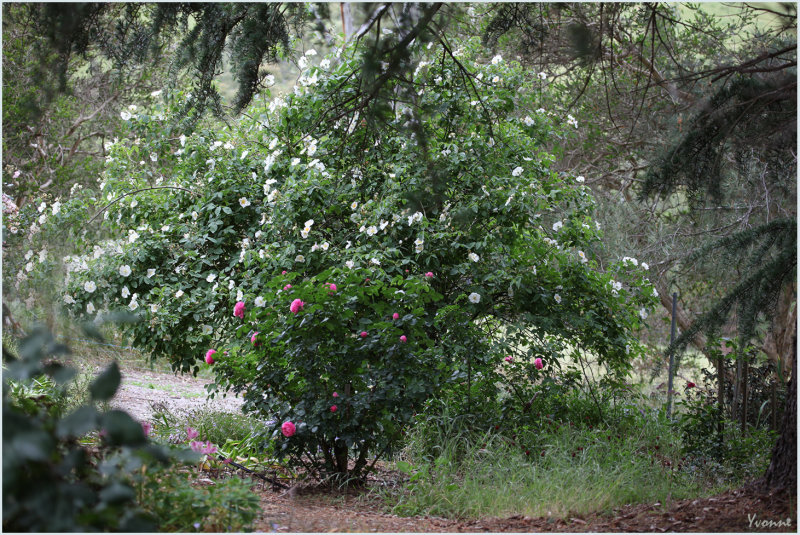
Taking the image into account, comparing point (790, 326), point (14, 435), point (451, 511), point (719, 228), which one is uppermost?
point (719, 228)

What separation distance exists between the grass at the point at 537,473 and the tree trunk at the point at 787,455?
445 mm

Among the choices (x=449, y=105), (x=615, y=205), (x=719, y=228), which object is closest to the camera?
(x=449, y=105)

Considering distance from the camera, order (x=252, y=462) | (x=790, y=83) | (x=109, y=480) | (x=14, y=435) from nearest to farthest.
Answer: (x=14, y=435) < (x=109, y=480) < (x=790, y=83) < (x=252, y=462)

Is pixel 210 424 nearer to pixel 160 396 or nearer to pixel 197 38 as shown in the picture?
pixel 160 396

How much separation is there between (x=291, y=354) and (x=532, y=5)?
6.17 ft

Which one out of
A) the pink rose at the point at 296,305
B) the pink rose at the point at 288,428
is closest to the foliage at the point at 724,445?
the pink rose at the point at 288,428

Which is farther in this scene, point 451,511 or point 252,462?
point 252,462

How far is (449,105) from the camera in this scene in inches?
159

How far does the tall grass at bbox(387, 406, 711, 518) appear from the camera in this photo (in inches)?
108

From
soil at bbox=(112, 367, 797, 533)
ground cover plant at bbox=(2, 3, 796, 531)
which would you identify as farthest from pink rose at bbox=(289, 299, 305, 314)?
soil at bbox=(112, 367, 797, 533)

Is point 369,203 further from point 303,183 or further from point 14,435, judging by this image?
point 14,435

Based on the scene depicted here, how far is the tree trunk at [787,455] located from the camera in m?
2.41

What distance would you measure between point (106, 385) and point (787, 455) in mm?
2384

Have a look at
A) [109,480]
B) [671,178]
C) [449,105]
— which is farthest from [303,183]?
[109,480]
